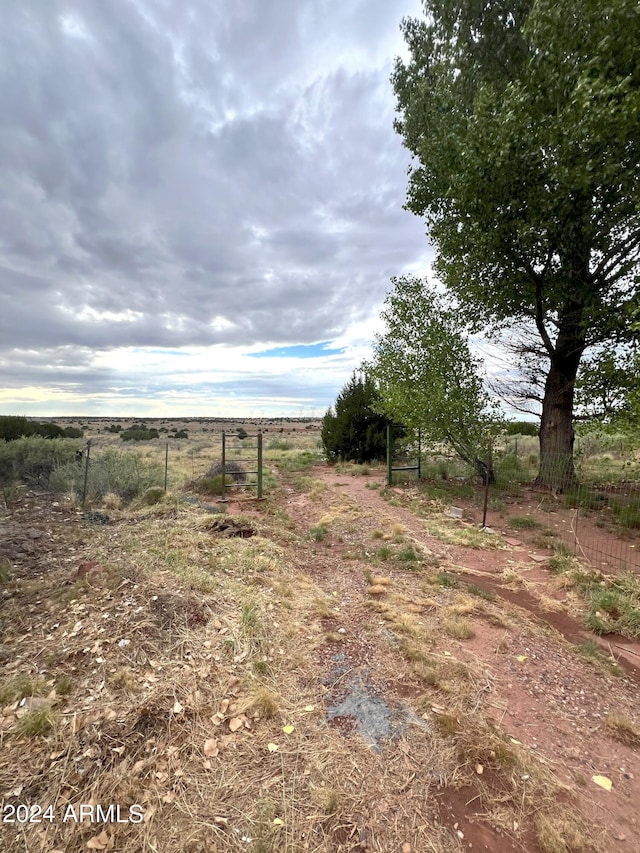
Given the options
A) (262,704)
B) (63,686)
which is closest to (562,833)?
(262,704)

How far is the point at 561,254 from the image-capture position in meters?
8.35

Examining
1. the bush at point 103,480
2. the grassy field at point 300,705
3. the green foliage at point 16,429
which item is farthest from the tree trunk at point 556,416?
the green foliage at point 16,429

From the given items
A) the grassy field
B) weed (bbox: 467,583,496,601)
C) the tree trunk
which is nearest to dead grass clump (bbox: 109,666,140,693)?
the grassy field

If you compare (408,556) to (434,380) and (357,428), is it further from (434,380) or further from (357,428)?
(357,428)

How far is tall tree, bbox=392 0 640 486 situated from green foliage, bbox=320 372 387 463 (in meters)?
7.14

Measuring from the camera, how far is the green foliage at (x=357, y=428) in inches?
653

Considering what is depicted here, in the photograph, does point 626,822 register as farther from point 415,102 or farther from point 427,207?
point 415,102

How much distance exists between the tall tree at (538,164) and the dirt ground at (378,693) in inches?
215

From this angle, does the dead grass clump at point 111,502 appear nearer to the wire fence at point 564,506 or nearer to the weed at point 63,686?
the weed at point 63,686

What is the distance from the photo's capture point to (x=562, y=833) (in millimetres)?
1909

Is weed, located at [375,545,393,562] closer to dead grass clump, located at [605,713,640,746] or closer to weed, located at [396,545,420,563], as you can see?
weed, located at [396,545,420,563]

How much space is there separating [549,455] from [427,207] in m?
7.00

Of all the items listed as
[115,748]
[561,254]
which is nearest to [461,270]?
[561,254]

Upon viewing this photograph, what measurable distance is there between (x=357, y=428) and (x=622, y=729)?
14.5 meters
